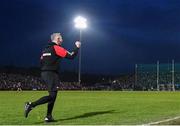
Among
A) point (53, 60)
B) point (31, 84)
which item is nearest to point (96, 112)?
point (53, 60)

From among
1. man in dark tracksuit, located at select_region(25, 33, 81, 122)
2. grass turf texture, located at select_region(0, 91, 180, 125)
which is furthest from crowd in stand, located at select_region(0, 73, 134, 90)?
man in dark tracksuit, located at select_region(25, 33, 81, 122)

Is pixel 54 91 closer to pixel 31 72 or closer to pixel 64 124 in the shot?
pixel 64 124

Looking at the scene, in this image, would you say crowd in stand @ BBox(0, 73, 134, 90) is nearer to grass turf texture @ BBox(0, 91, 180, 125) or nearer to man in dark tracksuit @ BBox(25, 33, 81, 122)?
grass turf texture @ BBox(0, 91, 180, 125)


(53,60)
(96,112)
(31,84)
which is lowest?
(96,112)

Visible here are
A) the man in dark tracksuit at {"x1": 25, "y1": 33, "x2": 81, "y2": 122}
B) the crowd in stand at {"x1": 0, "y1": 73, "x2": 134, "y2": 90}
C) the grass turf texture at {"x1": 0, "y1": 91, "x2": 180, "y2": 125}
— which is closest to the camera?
the man in dark tracksuit at {"x1": 25, "y1": 33, "x2": 81, "y2": 122}

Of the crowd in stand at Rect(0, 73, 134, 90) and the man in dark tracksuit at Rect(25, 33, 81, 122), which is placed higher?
the crowd in stand at Rect(0, 73, 134, 90)

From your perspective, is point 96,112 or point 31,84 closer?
point 96,112

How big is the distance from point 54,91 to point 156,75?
96879 mm

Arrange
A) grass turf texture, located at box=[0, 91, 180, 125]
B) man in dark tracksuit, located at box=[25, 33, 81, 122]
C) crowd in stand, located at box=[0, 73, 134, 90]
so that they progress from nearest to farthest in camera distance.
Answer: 1. man in dark tracksuit, located at box=[25, 33, 81, 122]
2. grass turf texture, located at box=[0, 91, 180, 125]
3. crowd in stand, located at box=[0, 73, 134, 90]

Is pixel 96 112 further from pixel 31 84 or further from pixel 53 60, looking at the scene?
pixel 31 84

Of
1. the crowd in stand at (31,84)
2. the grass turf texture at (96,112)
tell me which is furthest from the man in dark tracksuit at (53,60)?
the crowd in stand at (31,84)

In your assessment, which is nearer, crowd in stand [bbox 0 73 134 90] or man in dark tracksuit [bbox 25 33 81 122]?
man in dark tracksuit [bbox 25 33 81 122]

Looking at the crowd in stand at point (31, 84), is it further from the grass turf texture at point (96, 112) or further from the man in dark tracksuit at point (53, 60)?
the man in dark tracksuit at point (53, 60)

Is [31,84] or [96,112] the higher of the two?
[31,84]
